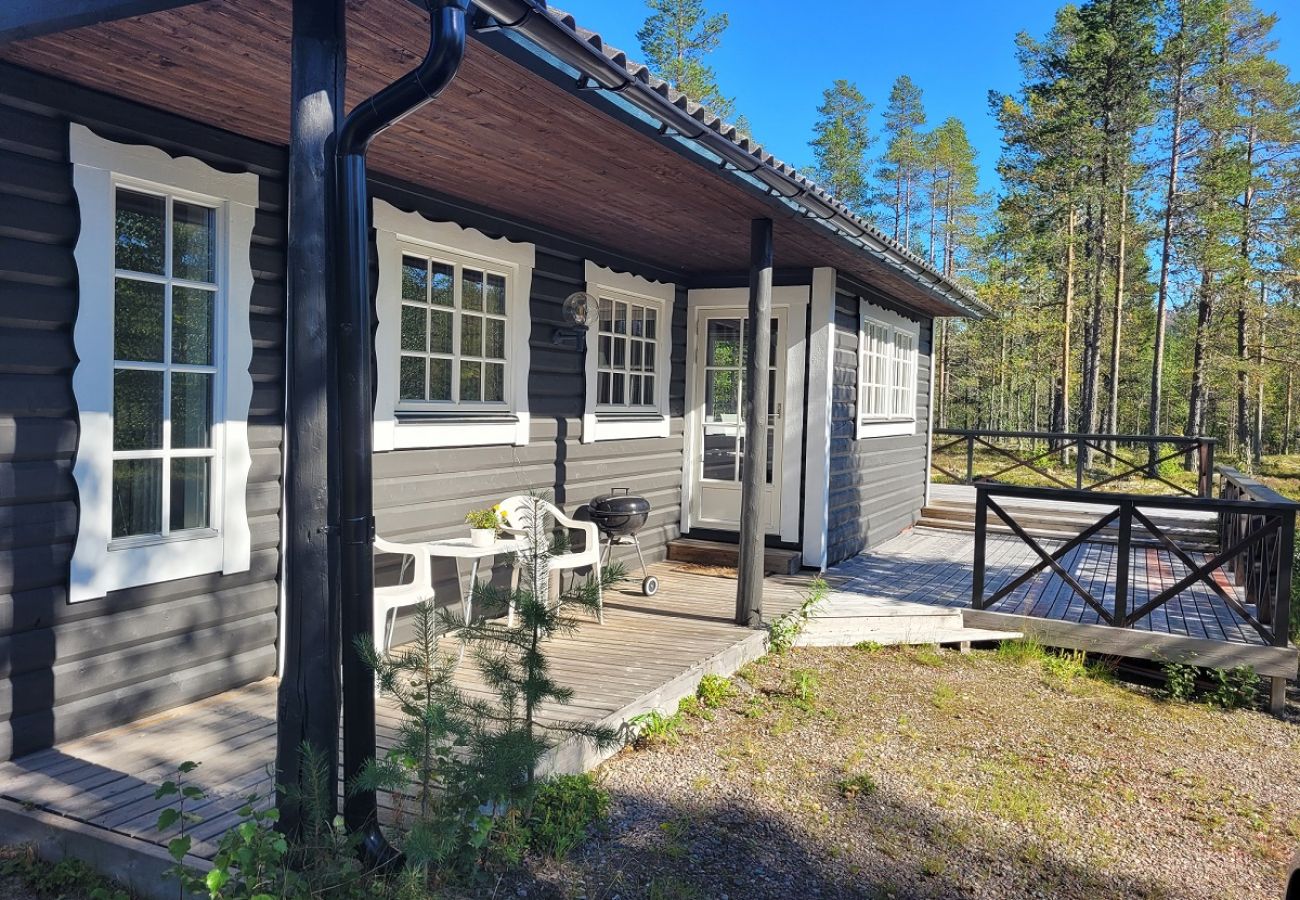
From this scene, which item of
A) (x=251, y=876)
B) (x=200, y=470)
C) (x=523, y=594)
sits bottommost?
(x=251, y=876)

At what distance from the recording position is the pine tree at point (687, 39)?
2195 centimetres

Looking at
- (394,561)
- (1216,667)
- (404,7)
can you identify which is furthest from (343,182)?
(1216,667)

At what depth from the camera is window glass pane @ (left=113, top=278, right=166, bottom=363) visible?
3225 mm

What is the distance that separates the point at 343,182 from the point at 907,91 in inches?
1136

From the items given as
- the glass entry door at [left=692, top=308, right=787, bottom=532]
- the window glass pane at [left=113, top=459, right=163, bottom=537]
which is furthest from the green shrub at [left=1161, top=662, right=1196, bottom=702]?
the window glass pane at [left=113, top=459, right=163, bottom=537]

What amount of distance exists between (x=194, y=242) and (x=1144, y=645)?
5.44 meters

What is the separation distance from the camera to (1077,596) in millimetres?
6484

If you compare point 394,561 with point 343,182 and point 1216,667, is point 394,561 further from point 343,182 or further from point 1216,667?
point 1216,667

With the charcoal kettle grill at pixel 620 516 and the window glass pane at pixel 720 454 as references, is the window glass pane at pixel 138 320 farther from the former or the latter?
the window glass pane at pixel 720 454

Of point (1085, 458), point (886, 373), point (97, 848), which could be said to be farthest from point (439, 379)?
point (1085, 458)

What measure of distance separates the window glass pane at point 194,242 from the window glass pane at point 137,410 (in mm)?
439

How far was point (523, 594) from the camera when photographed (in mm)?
2441

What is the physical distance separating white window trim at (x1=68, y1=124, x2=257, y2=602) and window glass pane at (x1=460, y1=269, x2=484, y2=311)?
4.50 ft

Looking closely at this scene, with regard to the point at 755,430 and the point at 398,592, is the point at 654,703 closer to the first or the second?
the point at 398,592
